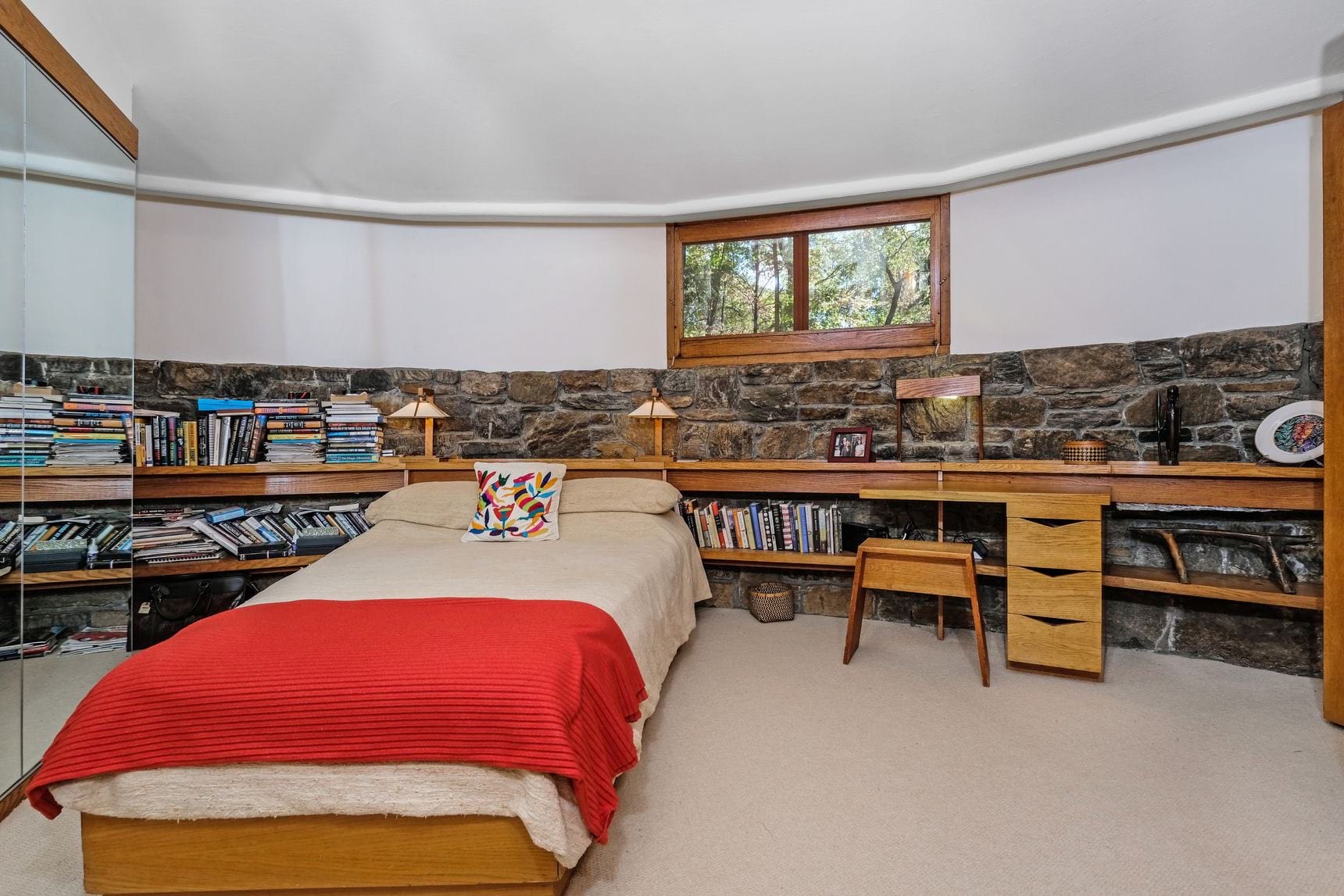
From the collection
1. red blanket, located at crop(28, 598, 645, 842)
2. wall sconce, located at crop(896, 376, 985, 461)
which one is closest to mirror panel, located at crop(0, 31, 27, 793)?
red blanket, located at crop(28, 598, 645, 842)

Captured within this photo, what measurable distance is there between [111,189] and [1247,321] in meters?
4.27

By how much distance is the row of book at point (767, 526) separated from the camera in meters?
2.91

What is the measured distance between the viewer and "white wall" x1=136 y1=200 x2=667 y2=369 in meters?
3.12

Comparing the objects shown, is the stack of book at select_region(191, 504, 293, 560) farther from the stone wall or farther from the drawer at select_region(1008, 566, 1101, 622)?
the drawer at select_region(1008, 566, 1101, 622)

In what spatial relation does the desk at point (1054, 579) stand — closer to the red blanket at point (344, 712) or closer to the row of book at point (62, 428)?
the red blanket at point (344, 712)

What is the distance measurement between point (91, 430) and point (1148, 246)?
13.3 ft

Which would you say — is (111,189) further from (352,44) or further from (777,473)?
(777,473)

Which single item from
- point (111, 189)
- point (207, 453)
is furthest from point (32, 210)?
point (207, 453)

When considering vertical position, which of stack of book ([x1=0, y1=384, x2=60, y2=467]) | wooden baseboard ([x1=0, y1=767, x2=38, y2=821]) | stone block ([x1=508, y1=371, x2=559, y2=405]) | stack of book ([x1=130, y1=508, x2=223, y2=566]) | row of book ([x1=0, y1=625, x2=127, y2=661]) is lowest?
wooden baseboard ([x1=0, y1=767, x2=38, y2=821])

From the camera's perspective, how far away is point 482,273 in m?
3.38

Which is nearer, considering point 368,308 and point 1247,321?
point 1247,321

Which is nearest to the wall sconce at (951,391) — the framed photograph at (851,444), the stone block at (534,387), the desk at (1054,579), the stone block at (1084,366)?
the framed photograph at (851,444)

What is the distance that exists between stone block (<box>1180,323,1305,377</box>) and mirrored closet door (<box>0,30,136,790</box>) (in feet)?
13.3

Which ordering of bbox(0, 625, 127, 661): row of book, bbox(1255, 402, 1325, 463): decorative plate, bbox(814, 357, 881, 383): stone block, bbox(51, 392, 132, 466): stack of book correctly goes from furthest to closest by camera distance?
bbox(814, 357, 881, 383): stone block
bbox(1255, 402, 1325, 463): decorative plate
bbox(51, 392, 132, 466): stack of book
bbox(0, 625, 127, 661): row of book
